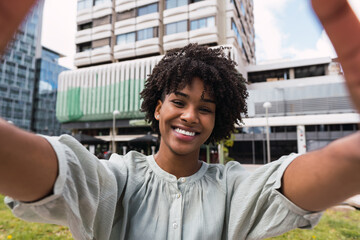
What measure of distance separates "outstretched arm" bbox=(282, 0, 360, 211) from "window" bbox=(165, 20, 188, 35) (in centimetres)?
2831

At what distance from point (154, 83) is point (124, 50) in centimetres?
3097

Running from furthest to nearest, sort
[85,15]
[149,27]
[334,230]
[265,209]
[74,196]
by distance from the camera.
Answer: [85,15], [149,27], [334,230], [265,209], [74,196]

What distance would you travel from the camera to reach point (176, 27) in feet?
91.3

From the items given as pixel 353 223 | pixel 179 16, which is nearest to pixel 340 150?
pixel 353 223

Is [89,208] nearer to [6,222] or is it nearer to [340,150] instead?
[340,150]

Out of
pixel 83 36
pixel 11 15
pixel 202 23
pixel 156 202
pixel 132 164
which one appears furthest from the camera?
pixel 83 36

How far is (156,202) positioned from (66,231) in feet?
10.6

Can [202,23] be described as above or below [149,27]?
below

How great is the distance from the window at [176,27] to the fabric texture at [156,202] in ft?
91.6

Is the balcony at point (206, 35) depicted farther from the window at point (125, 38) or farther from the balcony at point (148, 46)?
the window at point (125, 38)

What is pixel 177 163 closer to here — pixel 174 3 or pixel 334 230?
pixel 334 230

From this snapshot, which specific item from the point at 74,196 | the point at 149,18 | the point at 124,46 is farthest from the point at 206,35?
the point at 74,196

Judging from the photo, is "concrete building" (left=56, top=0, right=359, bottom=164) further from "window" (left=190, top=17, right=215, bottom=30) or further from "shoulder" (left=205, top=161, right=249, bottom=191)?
"shoulder" (left=205, top=161, right=249, bottom=191)

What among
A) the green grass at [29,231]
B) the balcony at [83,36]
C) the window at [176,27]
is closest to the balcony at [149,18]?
the window at [176,27]
